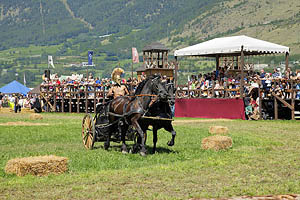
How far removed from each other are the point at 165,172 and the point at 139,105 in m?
3.33

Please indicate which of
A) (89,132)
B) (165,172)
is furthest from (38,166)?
(89,132)

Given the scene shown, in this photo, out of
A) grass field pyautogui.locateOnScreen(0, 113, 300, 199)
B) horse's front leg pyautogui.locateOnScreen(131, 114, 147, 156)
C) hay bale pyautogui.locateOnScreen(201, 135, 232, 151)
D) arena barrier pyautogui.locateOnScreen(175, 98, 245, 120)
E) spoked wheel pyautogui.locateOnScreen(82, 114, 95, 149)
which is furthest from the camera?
arena barrier pyautogui.locateOnScreen(175, 98, 245, 120)

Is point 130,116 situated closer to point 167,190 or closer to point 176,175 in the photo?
point 176,175

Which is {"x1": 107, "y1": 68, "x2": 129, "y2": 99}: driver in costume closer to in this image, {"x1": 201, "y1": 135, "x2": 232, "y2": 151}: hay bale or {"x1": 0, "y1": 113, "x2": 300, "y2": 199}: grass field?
{"x1": 0, "y1": 113, "x2": 300, "y2": 199}: grass field

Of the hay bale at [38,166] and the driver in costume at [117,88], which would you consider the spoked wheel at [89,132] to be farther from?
the hay bale at [38,166]

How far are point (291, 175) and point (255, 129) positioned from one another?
1190 centimetres

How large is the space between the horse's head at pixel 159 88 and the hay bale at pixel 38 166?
11.4 feet

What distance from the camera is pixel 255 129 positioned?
22516 mm

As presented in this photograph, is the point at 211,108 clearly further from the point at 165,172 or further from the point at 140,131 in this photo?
the point at 165,172

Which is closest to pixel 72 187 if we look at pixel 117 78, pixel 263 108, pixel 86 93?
pixel 117 78

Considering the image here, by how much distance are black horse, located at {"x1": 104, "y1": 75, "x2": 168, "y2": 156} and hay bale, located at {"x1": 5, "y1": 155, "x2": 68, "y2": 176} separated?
3.14 m

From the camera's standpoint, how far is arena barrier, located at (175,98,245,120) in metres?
30.2

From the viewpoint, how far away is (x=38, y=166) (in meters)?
10.7

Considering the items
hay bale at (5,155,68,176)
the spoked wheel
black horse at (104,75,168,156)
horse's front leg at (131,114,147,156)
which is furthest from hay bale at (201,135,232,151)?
hay bale at (5,155,68,176)
